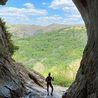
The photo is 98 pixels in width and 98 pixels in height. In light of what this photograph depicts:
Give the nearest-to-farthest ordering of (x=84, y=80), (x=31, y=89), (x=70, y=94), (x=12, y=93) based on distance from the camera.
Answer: (x=84, y=80) → (x=70, y=94) → (x=12, y=93) → (x=31, y=89)

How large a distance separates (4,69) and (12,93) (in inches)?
141

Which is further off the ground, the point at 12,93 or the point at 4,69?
the point at 4,69

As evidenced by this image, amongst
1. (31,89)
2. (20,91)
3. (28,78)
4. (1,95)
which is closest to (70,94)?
(1,95)

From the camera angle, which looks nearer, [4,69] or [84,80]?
[84,80]

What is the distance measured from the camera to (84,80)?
77.2ft

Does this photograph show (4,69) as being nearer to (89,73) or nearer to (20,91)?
(20,91)

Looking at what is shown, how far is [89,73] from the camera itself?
22359 millimetres

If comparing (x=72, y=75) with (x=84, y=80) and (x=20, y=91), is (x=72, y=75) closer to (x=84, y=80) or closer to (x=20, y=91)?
(x=20, y=91)

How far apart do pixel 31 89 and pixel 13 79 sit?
14.8ft

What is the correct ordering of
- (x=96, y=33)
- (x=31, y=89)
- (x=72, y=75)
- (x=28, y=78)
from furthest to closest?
(x=72, y=75) → (x=28, y=78) → (x=31, y=89) → (x=96, y=33)

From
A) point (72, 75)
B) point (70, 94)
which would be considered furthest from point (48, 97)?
point (72, 75)

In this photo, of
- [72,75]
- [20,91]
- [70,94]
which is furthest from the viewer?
[72,75]

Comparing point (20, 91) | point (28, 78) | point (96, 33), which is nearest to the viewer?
point (96, 33)

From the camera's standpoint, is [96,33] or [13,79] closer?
[96,33]
